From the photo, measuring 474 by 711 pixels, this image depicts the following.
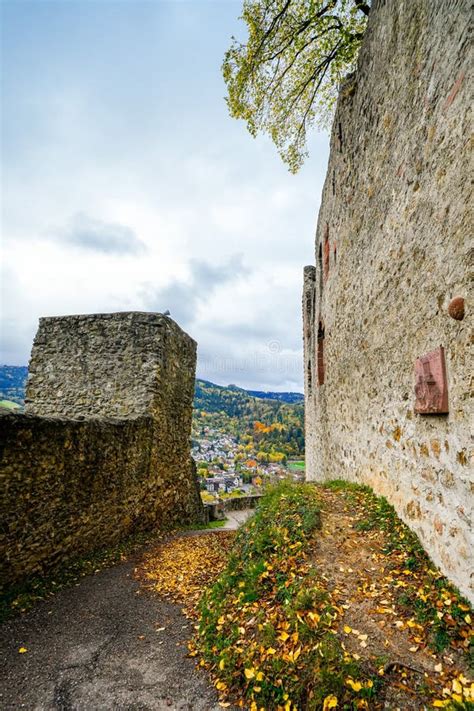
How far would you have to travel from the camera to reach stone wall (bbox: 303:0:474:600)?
9.12 ft

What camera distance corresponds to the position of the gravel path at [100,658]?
262cm

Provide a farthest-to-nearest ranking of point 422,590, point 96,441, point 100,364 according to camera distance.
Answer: point 100,364
point 96,441
point 422,590

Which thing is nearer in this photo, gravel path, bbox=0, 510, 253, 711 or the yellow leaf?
the yellow leaf

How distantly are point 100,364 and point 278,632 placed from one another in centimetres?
610

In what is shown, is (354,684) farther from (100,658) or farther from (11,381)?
(11,381)

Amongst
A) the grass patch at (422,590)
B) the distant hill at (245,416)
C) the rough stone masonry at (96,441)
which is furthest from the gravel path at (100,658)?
the distant hill at (245,416)

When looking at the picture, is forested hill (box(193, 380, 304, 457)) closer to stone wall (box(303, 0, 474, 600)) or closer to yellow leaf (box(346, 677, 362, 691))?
stone wall (box(303, 0, 474, 600))

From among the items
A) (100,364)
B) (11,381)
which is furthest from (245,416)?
(100,364)

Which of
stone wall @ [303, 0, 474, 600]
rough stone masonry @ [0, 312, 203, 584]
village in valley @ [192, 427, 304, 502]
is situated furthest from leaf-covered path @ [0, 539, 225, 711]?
village in valley @ [192, 427, 304, 502]

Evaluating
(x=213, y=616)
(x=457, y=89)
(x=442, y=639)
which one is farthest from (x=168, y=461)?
(x=457, y=89)

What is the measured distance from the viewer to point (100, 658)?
122 inches

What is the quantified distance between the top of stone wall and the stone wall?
3.79 m

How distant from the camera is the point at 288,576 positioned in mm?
3355

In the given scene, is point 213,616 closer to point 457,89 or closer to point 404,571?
point 404,571
